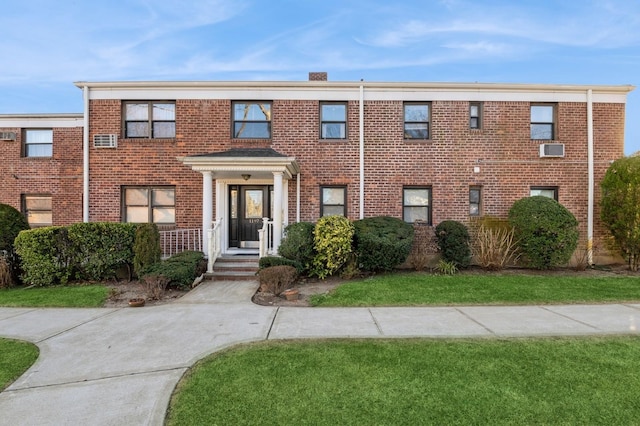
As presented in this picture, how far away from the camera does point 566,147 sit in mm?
10508

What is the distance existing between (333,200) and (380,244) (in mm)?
2774

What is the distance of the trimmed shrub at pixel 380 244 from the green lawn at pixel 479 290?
0.43 meters

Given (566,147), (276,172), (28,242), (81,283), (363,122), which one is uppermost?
(363,122)

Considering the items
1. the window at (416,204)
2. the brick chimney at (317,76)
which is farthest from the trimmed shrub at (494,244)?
the brick chimney at (317,76)

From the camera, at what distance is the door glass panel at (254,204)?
1085 cm

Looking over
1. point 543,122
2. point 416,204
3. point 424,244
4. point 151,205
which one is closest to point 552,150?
point 543,122

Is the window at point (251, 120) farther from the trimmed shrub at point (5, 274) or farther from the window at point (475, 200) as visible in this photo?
the window at point (475, 200)

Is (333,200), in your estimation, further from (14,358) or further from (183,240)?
(14,358)

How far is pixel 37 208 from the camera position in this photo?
11320 millimetres

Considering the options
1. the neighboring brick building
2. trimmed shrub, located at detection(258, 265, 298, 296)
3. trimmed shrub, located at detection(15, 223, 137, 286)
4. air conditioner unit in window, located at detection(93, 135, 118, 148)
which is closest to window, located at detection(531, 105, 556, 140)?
trimmed shrub, located at detection(258, 265, 298, 296)

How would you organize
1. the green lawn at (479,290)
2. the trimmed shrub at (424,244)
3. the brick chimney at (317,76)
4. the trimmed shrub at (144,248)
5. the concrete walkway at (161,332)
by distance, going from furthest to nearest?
the brick chimney at (317,76) → the trimmed shrub at (424,244) → the trimmed shrub at (144,248) → the green lawn at (479,290) → the concrete walkway at (161,332)

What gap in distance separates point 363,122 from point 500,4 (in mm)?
6942

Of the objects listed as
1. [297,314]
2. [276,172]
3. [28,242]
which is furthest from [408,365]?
[28,242]

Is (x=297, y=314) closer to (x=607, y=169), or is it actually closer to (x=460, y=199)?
(x=460, y=199)
